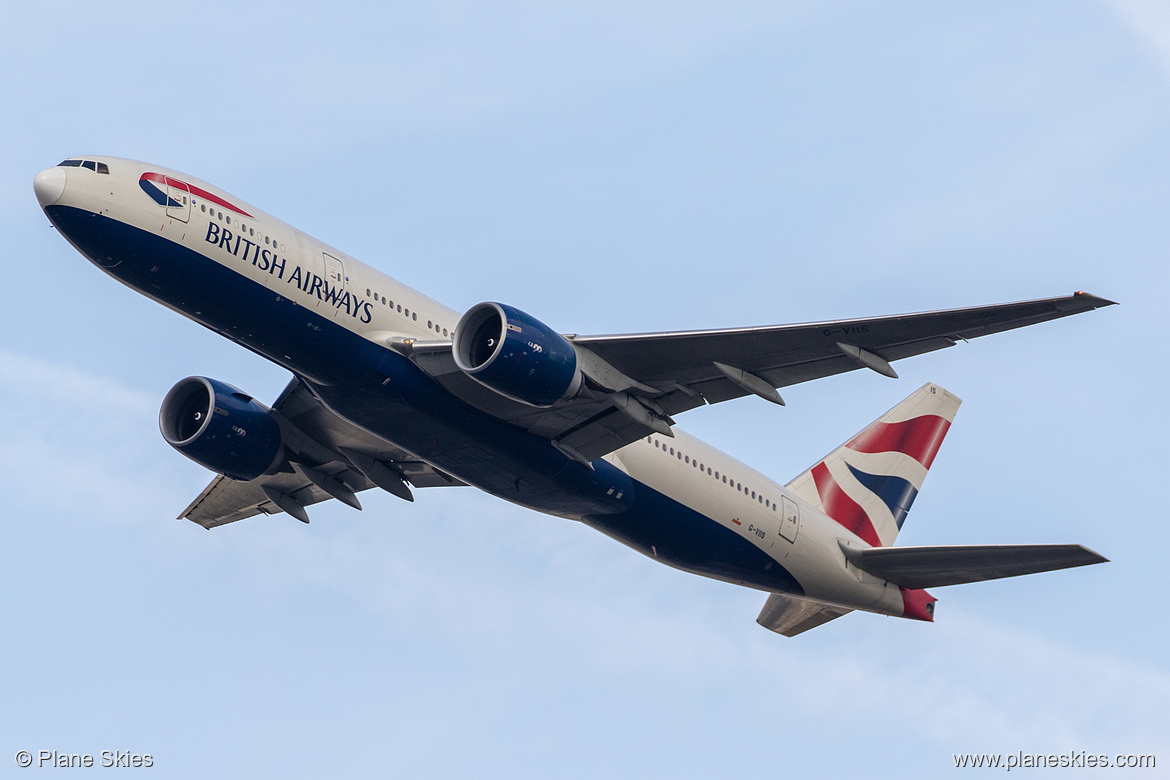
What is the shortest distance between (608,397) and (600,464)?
2.75 meters

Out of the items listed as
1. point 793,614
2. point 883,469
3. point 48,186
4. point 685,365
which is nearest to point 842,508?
point 883,469

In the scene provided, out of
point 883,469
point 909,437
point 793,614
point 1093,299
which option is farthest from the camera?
point 909,437

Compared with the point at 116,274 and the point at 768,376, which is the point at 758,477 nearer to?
the point at 768,376

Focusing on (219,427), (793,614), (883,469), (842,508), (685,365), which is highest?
(685,365)

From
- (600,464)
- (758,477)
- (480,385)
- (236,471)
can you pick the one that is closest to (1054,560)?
(758,477)

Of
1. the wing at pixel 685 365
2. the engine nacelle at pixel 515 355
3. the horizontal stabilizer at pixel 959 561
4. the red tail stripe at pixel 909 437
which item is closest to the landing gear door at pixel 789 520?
the horizontal stabilizer at pixel 959 561

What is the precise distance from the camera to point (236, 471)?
34.5 metres

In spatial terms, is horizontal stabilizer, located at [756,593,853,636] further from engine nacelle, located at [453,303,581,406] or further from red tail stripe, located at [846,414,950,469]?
engine nacelle, located at [453,303,581,406]

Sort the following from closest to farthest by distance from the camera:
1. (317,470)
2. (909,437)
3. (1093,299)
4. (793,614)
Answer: (1093,299), (317,470), (793,614), (909,437)

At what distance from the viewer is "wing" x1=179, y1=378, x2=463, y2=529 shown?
3475cm

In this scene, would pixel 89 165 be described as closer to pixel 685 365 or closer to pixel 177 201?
pixel 177 201

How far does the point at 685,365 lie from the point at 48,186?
509 inches

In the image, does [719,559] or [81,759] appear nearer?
[81,759]

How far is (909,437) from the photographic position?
4106 cm
